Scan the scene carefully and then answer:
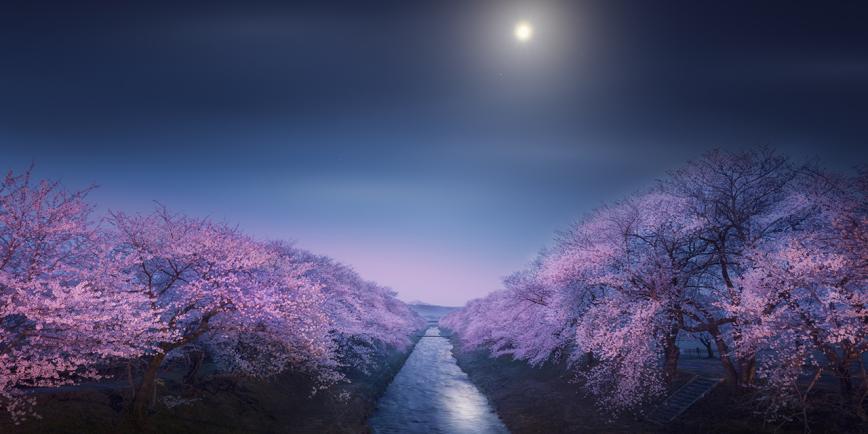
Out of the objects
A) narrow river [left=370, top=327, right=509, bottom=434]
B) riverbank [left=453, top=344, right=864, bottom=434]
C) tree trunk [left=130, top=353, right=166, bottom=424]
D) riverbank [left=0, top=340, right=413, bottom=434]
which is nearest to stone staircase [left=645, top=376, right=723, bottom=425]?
riverbank [left=453, top=344, right=864, bottom=434]

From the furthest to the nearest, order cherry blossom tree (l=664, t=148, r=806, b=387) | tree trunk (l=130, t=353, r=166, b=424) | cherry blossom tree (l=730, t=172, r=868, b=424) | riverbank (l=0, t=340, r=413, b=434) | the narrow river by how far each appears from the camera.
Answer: the narrow river, cherry blossom tree (l=664, t=148, r=806, b=387), tree trunk (l=130, t=353, r=166, b=424), riverbank (l=0, t=340, r=413, b=434), cherry blossom tree (l=730, t=172, r=868, b=424)

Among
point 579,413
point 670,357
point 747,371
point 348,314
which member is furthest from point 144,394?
point 747,371

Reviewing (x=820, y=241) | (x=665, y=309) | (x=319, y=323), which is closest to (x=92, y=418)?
(x=319, y=323)

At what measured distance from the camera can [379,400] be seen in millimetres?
36656

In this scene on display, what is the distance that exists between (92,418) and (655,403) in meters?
27.9

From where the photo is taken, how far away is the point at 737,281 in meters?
21.6

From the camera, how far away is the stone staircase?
23.8 m

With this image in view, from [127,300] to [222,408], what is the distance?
10.9 metres

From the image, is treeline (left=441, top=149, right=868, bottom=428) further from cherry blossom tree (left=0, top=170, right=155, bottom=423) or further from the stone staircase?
cherry blossom tree (left=0, top=170, right=155, bottom=423)

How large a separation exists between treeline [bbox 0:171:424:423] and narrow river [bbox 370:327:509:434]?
832 centimetres

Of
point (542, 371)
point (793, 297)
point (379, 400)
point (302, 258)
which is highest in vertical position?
point (302, 258)

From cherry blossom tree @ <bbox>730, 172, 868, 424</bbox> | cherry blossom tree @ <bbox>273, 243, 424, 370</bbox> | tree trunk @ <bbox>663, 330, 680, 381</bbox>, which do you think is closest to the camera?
cherry blossom tree @ <bbox>730, 172, 868, 424</bbox>

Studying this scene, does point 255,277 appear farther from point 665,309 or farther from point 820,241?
point 820,241

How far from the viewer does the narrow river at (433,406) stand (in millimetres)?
29422
